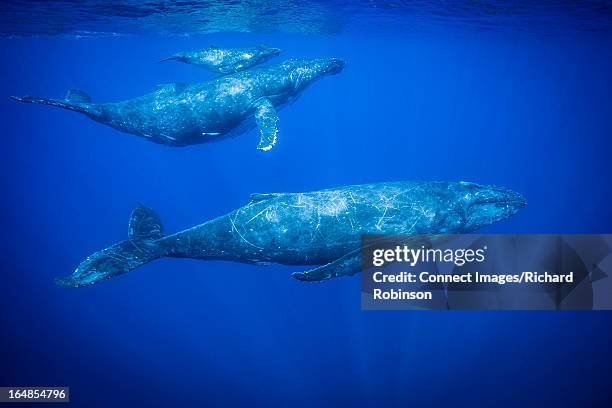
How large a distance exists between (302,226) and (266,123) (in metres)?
4.58

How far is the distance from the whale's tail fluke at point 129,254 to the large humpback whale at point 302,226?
0.06 ft

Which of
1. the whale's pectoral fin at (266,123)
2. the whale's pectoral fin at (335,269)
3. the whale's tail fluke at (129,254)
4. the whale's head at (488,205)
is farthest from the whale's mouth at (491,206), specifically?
the whale's tail fluke at (129,254)

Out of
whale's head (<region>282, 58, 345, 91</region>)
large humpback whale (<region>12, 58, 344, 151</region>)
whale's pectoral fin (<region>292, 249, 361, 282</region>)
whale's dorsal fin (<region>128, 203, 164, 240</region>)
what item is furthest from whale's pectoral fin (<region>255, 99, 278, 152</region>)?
whale's pectoral fin (<region>292, 249, 361, 282</region>)

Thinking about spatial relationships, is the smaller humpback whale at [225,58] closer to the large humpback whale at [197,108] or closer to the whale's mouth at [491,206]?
the large humpback whale at [197,108]

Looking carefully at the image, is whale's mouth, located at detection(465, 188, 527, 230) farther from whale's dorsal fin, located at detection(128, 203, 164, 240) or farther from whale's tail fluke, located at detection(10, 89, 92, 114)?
whale's tail fluke, located at detection(10, 89, 92, 114)

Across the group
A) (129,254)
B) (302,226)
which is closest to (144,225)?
(129,254)

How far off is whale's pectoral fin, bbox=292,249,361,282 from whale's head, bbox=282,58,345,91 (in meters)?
7.46

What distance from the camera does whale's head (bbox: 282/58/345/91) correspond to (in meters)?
12.9

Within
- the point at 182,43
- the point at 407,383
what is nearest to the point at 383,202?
the point at 407,383

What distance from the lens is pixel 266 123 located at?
37.9ft

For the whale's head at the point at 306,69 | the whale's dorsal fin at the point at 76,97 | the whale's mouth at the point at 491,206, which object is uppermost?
the whale's head at the point at 306,69

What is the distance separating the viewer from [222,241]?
27.2 ft

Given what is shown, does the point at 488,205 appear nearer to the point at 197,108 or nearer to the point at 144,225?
Result: the point at 144,225

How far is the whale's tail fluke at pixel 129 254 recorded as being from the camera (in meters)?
7.98
